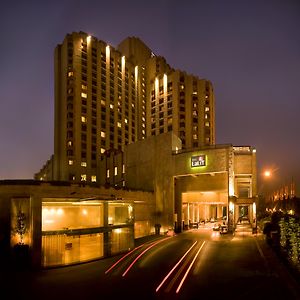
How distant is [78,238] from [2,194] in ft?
24.0

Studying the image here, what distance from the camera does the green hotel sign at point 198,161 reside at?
175 feet

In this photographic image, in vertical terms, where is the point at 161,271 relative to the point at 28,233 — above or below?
below

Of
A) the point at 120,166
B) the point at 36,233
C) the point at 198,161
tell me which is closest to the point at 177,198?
the point at 198,161

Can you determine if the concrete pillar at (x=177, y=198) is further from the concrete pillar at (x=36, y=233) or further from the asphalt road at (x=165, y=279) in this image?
→ the concrete pillar at (x=36, y=233)

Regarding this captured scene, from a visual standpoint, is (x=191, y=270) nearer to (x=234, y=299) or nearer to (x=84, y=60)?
(x=234, y=299)

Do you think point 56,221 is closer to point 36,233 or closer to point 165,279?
point 36,233

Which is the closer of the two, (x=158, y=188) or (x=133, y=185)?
(x=158, y=188)

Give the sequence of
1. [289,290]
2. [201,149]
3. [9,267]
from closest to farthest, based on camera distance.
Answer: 1. [289,290]
2. [9,267]
3. [201,149]

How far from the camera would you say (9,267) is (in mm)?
26922

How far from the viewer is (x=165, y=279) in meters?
21.9

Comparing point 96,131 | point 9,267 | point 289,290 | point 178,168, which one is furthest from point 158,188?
point 96,131

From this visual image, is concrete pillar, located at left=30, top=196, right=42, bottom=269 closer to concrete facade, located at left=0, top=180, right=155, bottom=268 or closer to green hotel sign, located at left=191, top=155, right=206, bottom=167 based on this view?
concrete facade, located at left=0, top=180, right=155, bottom=268

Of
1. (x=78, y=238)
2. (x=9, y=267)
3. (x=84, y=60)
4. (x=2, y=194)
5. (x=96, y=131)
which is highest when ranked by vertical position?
(x=84, y=60)

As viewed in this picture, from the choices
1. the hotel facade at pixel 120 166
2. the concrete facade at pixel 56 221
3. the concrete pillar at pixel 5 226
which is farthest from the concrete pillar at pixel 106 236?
the concrete pillar at pixel 5 226
